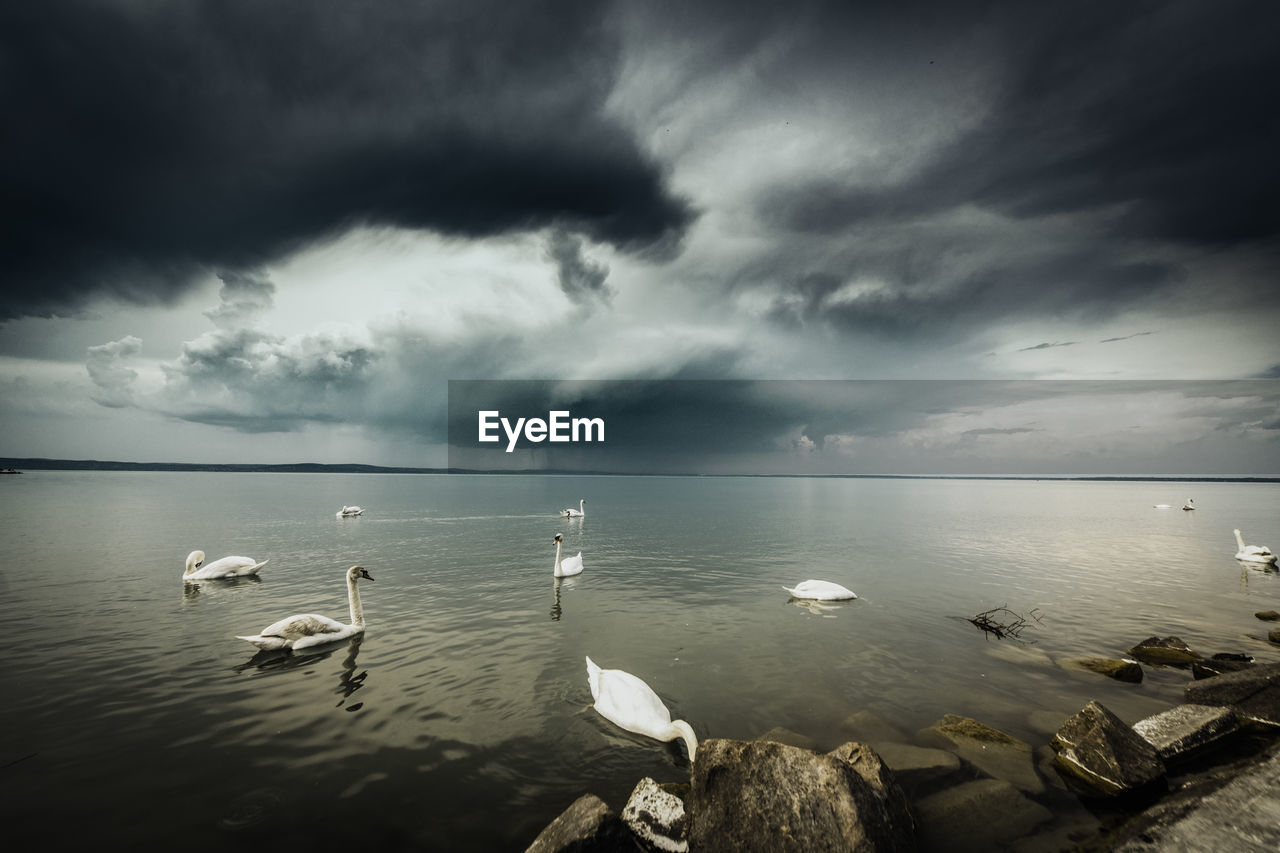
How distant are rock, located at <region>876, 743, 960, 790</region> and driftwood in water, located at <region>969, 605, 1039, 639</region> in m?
9.17

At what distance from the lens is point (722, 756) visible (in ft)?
20.9

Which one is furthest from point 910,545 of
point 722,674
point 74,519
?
point 74,519

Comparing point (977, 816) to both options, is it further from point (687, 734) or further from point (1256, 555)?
point (1256, 555)

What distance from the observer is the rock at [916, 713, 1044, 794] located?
7820 millimetres

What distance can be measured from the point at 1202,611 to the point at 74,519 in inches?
2840

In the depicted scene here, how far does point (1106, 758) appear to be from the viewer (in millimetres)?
7469

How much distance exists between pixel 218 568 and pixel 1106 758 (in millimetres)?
28698

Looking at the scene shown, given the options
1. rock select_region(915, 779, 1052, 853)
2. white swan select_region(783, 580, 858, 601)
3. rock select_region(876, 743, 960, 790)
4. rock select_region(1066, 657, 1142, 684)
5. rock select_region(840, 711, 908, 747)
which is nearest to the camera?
rock select_region(915, 779, 1052, 853)

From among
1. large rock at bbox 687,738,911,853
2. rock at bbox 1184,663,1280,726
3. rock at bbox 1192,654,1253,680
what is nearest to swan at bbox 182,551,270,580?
large rock at bbox 687,738,911,853

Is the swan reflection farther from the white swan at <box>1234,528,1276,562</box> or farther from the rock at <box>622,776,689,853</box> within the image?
the white swan at <box>1234,528,1276,562</box>

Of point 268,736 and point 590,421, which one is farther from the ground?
point 590,421

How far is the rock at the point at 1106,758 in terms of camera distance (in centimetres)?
736

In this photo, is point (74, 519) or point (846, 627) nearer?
point (846, 627)

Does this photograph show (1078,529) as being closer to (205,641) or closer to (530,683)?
(530,683)
